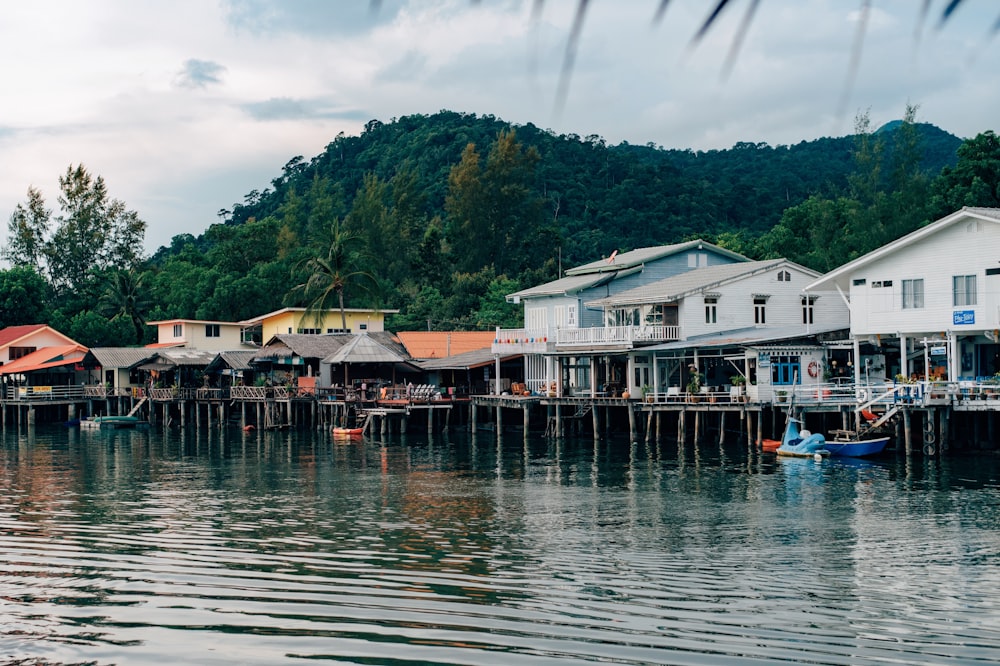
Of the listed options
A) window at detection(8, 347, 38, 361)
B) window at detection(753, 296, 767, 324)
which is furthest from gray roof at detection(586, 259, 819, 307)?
window at detection(8, 347, 38, 361)

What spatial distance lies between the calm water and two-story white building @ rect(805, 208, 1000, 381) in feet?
17.4

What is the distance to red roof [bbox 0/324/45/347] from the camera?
78306 mm

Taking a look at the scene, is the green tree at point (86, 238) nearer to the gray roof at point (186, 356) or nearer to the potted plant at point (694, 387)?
the gray roof at point (186, 356)

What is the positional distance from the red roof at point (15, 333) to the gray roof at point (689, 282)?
44.9m

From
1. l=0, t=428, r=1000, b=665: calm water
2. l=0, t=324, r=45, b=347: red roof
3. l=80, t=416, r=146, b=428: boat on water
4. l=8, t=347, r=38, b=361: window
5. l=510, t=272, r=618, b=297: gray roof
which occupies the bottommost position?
l=0, t=428, r=1000, b=665: calm water

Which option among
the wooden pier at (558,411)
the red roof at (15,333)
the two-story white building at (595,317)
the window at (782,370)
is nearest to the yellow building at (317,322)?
the wooden pier at (558,411)

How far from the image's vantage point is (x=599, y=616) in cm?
1577

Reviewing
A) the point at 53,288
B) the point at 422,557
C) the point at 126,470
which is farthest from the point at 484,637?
the point at 53,288

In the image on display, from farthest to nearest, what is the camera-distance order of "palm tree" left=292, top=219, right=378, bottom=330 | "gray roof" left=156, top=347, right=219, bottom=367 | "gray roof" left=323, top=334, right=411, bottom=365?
1. "palm tree" left=292, top=219, right=378, bottom=330
2. "gray roof" left=156, top=347, right=219, bottom=367
3. "gray roof" left=323, top=334, right=411, bottom=365

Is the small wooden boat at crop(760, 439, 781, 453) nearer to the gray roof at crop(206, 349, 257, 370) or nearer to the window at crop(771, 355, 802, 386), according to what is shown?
the window at crop(771, 355, 802, 386)

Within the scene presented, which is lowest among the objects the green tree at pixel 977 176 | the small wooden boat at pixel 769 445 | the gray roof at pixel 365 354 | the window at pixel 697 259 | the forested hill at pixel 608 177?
the small wooden boat at pixel 769 445

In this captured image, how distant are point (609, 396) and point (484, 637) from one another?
35956mm

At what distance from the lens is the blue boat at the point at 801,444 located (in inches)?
1495

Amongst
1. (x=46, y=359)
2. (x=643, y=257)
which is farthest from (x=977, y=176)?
(x=46, y=359)
